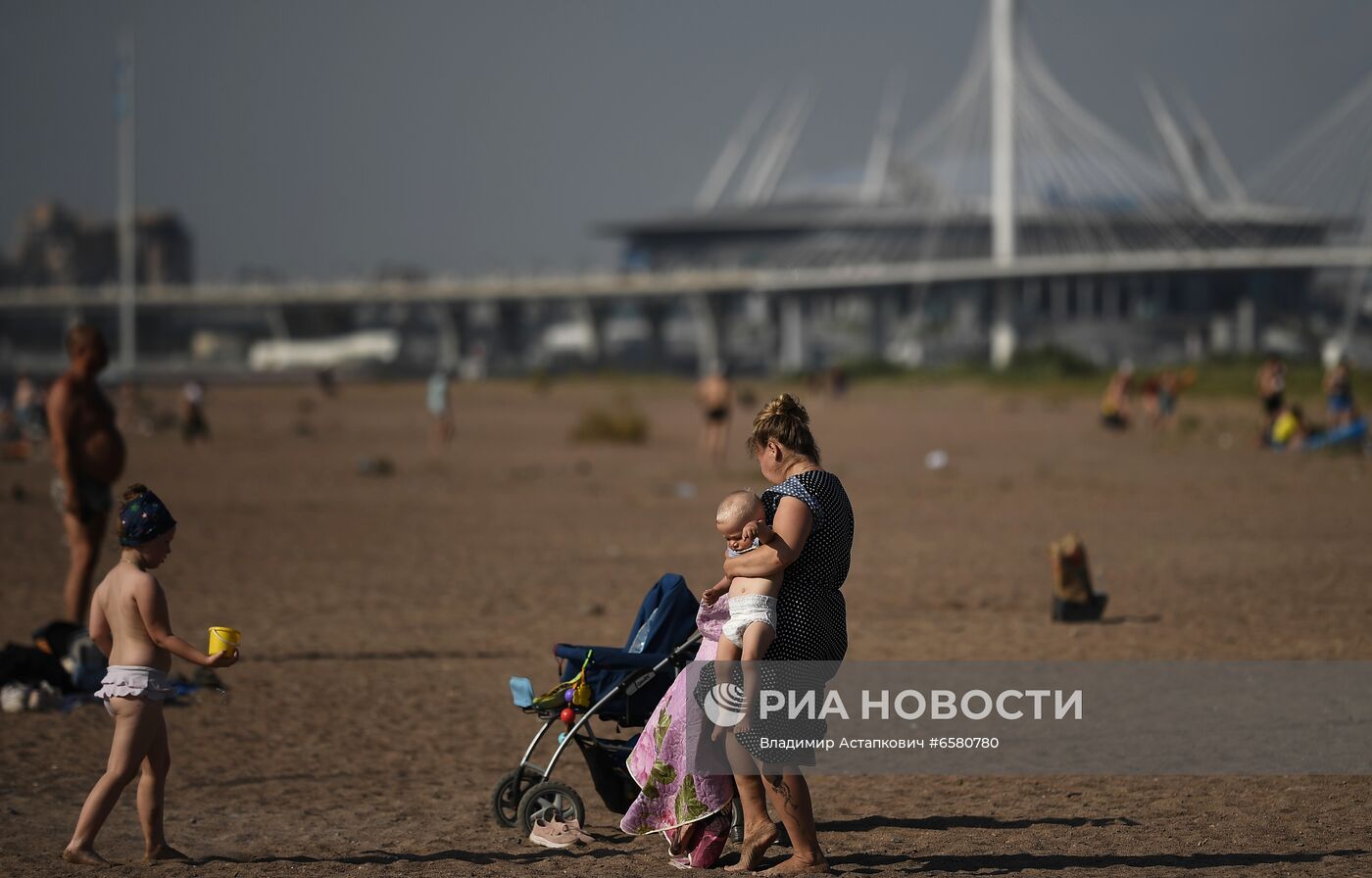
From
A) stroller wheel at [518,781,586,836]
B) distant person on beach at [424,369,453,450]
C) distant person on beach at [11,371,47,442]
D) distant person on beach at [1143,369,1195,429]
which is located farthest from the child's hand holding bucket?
distant person on beach at [1143,369,1195,429]

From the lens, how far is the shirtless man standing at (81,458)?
877cm

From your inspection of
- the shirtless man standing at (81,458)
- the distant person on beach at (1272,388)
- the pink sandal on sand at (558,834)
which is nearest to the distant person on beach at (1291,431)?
the distant person on beach at (1272,388)

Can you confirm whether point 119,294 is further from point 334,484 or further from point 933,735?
point 933,735

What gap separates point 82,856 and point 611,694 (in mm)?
1753

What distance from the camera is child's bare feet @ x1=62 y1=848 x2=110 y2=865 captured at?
5664 mm

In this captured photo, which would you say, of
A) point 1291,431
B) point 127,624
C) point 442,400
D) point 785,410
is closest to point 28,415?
point 442,400

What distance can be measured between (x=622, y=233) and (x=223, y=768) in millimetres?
127360

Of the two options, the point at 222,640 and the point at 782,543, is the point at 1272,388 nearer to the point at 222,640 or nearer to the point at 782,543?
the point at 782,543

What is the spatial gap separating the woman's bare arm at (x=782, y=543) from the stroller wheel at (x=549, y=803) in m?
1.37

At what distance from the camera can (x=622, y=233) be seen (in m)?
134

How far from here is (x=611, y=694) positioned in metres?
5.82

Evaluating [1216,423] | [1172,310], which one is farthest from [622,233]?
[1216,423]

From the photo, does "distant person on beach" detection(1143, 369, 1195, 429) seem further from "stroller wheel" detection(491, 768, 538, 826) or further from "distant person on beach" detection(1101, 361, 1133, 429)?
"stroller wheel" detection(491, 768, 538, 826)

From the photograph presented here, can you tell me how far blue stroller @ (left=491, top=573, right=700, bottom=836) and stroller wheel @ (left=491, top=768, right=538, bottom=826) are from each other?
0.01 m
